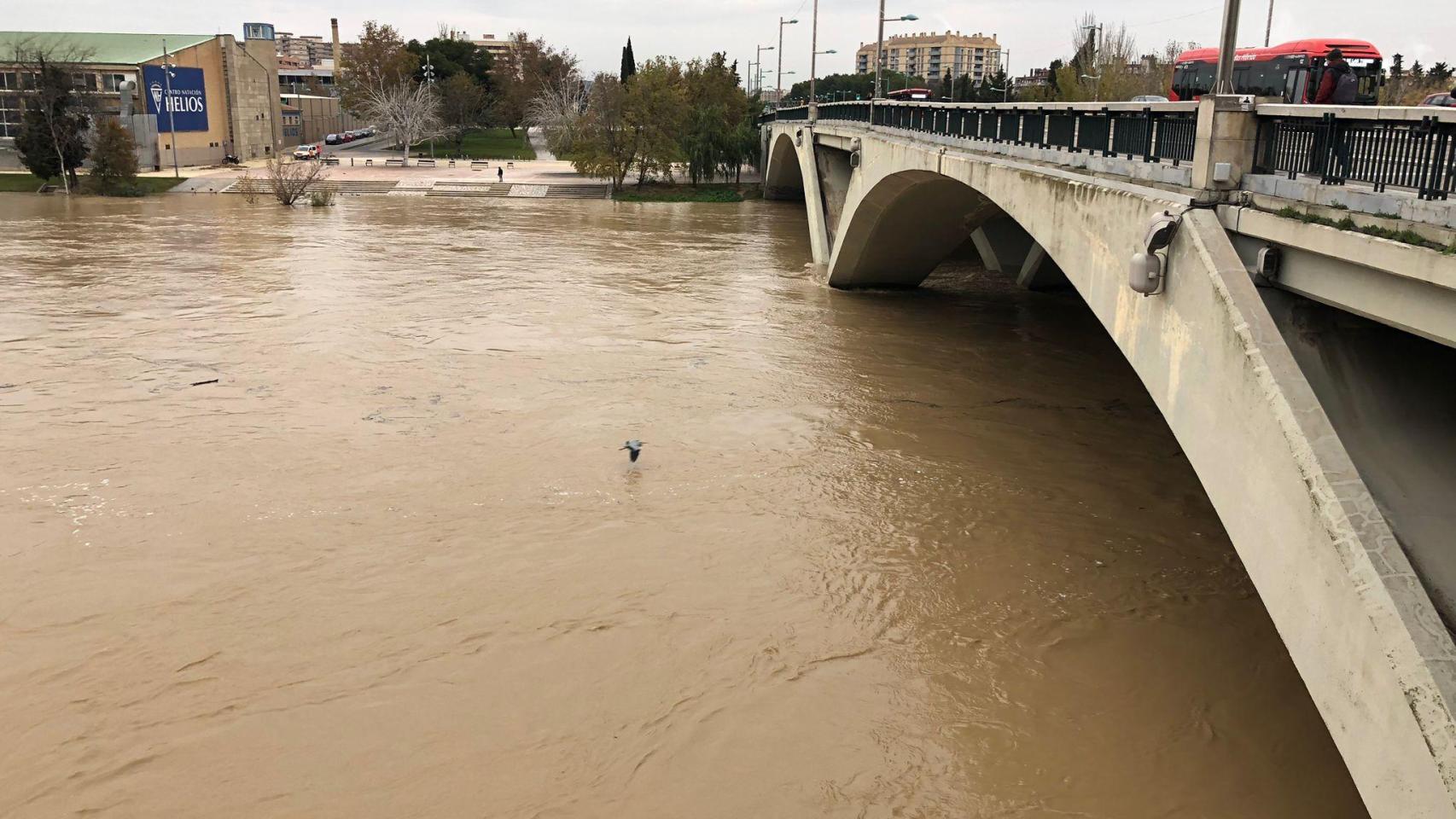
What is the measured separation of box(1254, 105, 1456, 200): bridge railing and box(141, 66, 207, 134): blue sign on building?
210ft

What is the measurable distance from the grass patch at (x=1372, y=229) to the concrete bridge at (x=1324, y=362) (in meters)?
0.02

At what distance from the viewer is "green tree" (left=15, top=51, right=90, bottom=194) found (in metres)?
52.2

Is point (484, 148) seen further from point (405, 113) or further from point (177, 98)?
point (177, 98)

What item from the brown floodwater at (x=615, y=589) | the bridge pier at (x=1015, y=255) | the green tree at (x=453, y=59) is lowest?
the brown floodwater at (x=615, y=589)

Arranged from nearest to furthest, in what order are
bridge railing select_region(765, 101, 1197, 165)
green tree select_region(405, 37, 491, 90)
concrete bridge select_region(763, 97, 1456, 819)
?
1. concrete bridge select_region(763, 97, 1456, 819)
2. bridge railing select_region(765, 101, 1197, 165)
3. green tree select_region(405, 37, 491, 90)

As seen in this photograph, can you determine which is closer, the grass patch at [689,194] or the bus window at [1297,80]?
the bus window at [1297,80]

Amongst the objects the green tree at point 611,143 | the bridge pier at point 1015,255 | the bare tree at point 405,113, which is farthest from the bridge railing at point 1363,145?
the bare tree at point 405,113

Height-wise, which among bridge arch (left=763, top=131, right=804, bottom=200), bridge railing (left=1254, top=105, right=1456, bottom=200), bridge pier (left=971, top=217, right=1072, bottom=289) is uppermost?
bridge railing (left=1254, top=105, right=1456, bottom=200)

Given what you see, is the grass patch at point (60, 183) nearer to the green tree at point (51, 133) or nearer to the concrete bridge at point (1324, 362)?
the green tree at point (51, 133)

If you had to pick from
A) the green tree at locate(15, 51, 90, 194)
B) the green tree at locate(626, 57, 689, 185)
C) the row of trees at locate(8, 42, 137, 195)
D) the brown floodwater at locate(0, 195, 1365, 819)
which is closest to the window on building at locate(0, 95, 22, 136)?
the row of trees at locate(8, 42, 137, 195)

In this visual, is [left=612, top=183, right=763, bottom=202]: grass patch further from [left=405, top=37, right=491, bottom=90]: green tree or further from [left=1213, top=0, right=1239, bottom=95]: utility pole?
[left=1213, top=0, right=1239, bottom=95]: utility pole

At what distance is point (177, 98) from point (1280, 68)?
5825 centimetres

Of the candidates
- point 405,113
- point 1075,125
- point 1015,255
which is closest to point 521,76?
point 405,113

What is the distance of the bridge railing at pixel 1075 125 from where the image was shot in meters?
10.1
